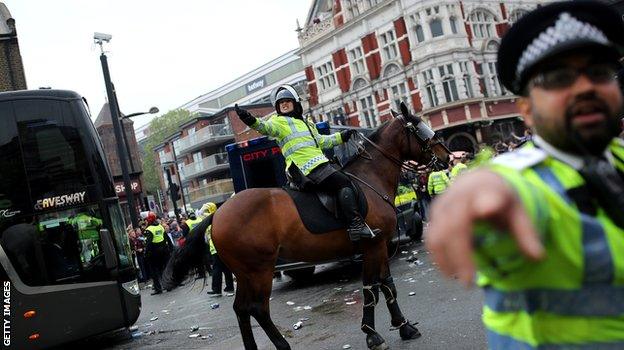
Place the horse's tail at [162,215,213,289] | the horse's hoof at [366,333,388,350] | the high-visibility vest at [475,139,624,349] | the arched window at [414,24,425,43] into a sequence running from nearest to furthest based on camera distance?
the high-visibility vest at [475,139,624,349] → the horse's hoof at [366,333,388,350] → the horse's tail at [162,215,213,289] → the arched window at [414,24,425,43]

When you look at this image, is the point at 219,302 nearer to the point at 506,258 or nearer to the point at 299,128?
the point at 299,128

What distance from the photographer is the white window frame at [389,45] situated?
43.5 m

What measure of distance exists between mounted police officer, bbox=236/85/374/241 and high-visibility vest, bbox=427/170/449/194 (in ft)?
32.9

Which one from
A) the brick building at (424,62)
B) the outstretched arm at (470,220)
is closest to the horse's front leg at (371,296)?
the outstretched arm at (470,220)

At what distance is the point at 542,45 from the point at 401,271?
9.90 metres

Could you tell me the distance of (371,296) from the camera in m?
6.13

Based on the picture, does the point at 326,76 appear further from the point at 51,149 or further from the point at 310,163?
the point at 310,163

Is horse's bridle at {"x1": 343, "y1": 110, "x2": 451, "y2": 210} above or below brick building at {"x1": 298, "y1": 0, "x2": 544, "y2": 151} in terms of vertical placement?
below

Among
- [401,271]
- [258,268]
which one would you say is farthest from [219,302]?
[258,268]

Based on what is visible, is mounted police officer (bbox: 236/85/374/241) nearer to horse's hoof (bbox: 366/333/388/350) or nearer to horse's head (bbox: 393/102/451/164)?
horse's hoof (bbox: 366/333/388/350)

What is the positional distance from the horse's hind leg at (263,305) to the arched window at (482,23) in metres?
40.0

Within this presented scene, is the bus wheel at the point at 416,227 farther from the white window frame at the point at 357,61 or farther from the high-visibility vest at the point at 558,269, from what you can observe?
the white window frame at the point at 357,61

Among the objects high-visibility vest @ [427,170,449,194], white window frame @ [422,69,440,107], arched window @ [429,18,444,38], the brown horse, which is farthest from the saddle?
arched window @ [429,18,444,38]

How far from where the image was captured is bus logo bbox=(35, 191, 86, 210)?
27.7ft
